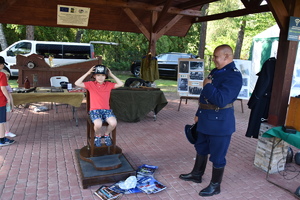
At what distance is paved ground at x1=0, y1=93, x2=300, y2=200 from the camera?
9.75 feet

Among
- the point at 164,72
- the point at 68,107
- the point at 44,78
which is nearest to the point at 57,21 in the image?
the point at 44,78

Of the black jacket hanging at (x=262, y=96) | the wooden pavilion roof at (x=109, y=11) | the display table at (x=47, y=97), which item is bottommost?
the display table at (x=47, y=97)

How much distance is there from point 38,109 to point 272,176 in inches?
228

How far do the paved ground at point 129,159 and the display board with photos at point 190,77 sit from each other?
1.80 m

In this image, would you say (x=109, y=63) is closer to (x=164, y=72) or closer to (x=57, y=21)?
(x=164, y=72)

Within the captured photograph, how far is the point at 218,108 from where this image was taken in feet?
9.01

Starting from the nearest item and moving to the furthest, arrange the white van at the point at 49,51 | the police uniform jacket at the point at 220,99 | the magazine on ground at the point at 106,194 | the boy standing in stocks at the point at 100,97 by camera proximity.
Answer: the police uniform jacket at the point at 220,99, the magazine on ground at the point at 106,194, the boy standing in stocks at the point at 100,97, the white van at the point at 49,51

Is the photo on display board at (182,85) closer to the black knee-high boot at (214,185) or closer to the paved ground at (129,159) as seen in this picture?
the paved ground at (129,159)

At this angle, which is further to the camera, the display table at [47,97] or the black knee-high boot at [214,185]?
the display table at [47,97]

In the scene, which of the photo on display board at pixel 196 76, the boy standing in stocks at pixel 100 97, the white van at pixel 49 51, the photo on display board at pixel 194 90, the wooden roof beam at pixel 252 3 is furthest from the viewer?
the white van at pixel 49 51

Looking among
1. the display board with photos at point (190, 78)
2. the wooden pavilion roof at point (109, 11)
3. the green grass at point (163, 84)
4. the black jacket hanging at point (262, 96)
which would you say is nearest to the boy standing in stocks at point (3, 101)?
the wooden pavilion roof at point (109, 11)

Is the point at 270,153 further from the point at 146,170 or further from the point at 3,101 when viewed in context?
the point at 3,101

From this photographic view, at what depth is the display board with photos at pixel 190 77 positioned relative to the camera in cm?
769

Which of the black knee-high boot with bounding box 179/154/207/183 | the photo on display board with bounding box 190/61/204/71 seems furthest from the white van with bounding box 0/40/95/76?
the black knee-high boot with bounding box 179/154/207/183
